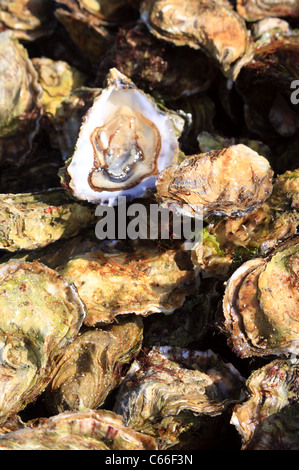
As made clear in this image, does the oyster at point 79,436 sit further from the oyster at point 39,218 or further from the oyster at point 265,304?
the oyster at point 39,218

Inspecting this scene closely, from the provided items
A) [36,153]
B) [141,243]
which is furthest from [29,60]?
[141,243]

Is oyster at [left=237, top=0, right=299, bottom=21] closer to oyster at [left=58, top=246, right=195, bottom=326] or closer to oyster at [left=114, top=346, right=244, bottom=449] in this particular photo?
oyster at [left=58, top=246, right=195, bottom=326]

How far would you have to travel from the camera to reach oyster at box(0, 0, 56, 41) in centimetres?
267

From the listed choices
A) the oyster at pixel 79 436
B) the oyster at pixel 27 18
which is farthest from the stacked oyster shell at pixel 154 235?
the oyster at pixel 27 18

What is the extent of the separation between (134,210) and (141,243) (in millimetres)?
143

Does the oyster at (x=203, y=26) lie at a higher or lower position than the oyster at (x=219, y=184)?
higher

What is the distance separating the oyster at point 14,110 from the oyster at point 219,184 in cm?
98

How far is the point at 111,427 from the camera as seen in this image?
1479 millimetres

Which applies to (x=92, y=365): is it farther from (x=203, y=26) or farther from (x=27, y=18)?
(x=27, y=18)

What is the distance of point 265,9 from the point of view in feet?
7.45

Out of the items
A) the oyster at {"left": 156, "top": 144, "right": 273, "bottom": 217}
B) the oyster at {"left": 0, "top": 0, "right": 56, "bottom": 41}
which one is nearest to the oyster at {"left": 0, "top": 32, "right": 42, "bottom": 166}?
the oyster at {"left": 0, "top": 0, "right": 56, "bottom": 41}

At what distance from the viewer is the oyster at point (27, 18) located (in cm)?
267

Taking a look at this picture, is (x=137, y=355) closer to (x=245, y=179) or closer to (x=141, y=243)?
(x=141, y=243)

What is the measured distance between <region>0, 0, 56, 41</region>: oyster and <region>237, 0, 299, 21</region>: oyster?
108 centimetres
